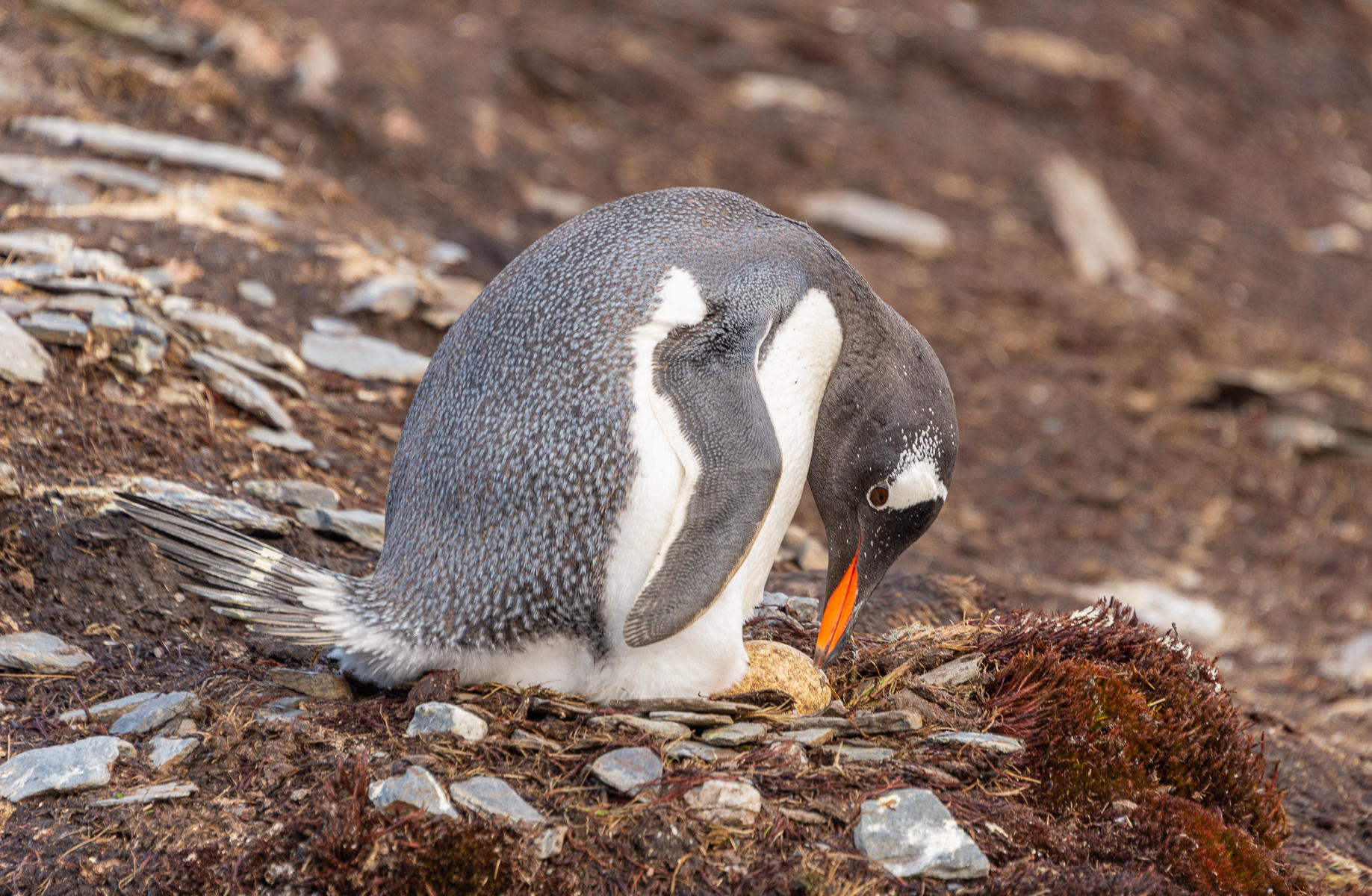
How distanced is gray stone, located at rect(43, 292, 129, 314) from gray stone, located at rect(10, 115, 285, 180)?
8.81ft

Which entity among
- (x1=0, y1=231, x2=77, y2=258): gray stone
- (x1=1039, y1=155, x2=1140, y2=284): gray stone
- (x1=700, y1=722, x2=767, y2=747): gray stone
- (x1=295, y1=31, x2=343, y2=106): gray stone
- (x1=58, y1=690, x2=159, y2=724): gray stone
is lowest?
(x1=1039, y1=155, x2=1140, y2=284): gray stone

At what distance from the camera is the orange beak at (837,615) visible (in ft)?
A: 12.4

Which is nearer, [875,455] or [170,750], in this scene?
[170,750]

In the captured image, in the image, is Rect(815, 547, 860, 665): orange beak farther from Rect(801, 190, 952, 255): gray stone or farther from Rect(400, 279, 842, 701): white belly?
Rect(801, 190, 952, 255): gray stone

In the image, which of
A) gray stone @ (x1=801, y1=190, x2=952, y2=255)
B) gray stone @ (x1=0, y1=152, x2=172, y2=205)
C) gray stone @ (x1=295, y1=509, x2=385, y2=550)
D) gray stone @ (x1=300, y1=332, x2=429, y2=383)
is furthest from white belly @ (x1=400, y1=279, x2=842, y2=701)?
gray stone @ (x1=801, y1=190, x2=952, y2=255)

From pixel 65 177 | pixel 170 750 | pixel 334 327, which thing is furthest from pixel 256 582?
pixel 65 177

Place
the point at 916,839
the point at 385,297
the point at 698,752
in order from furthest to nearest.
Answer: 1. the point at 385,297
2. the point at 698,752
3. the point at 916,839

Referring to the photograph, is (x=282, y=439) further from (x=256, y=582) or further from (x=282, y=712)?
(x=282, y=712)

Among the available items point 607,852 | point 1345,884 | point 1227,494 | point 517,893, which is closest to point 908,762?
point 607,852

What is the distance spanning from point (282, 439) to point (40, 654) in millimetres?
1737

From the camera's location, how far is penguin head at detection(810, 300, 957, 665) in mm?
3768

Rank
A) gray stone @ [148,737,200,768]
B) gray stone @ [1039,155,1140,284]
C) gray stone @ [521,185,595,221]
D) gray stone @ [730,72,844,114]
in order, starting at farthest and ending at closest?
gray stone @ [730,72,844,114]
gray stone @ [1039,155,1140,284]
gray stone @ [521,185,595,221]
gray stone @ [148,737,200,768]

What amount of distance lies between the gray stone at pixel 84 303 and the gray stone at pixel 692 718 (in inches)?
127

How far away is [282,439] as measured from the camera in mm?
5242
